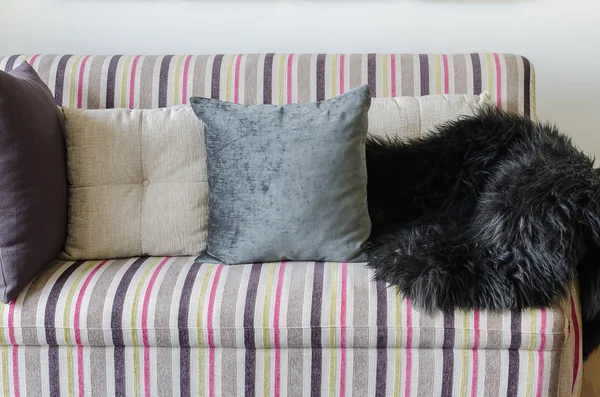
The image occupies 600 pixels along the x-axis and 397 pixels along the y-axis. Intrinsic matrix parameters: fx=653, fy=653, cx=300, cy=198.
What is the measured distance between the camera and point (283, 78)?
1876 mm

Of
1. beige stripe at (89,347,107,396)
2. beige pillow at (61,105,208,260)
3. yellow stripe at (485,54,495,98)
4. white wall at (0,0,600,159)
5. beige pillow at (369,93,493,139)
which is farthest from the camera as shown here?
white wall at (0,0,600,159)

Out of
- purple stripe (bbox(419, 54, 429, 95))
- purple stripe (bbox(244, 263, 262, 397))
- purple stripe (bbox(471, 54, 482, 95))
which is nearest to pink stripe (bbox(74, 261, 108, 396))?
purple stripe (bbox(244, 263, 262, 397))

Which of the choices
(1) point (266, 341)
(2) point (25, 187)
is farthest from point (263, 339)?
(2) point (25, 187)

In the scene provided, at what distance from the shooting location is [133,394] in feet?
4.86

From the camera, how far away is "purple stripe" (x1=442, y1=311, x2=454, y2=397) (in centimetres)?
138

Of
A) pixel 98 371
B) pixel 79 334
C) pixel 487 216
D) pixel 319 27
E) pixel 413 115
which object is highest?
pixel 319 27

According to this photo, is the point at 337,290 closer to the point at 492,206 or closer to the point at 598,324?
the point at 492,206

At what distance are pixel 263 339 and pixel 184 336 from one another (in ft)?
0.57

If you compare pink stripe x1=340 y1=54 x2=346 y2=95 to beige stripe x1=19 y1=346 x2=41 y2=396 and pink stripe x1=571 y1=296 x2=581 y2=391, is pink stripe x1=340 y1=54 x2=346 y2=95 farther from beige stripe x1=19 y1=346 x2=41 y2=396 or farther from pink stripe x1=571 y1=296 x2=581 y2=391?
beige stripe x1=19 y1=346 x2=41 y2=396

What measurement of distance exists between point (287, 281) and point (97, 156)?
0.60m

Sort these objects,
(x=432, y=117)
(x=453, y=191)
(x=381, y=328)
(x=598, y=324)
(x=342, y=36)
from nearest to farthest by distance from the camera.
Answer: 1. (x=381, y=328)
2. (x=598, y=324)
3. (x=453, y=191)
4. (x=432, y=117)
5. (x=342, y=36)

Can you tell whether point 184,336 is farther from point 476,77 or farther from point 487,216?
point 476,77

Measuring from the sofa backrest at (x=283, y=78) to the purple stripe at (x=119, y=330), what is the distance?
62 cm

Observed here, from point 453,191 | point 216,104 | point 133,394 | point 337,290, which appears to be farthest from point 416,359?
point 216,104
